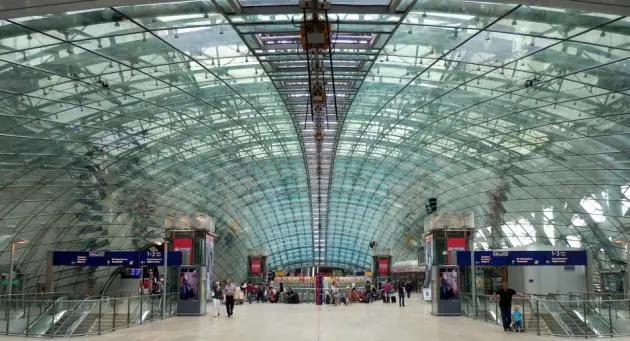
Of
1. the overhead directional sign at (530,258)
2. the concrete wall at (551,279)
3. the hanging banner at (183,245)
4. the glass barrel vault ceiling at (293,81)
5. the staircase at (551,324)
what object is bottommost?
the staircase at (551,324)

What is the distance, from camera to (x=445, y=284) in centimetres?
3181

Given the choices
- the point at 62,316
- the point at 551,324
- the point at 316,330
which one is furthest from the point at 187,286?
the point at 551,324

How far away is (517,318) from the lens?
2320 centimetres

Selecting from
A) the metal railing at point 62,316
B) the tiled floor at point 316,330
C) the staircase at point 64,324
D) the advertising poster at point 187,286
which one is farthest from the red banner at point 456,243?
the staircase at point 64,324

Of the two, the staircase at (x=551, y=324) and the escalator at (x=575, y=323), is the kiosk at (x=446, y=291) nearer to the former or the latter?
the staircase at (x=551, y=324)

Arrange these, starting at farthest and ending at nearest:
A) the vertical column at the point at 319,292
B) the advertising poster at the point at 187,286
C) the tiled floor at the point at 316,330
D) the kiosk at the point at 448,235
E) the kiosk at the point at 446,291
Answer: the vertical column at the point at 319,292
the kiosk at the point at 448,235
the advertising poster at the point at 187,286
the kiosk at the point at 446,291
the tiled floor at the point at 316,330

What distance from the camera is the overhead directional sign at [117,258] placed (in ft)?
106

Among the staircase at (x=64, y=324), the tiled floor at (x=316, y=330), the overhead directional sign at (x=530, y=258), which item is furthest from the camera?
the overhead directional sign at (x=530, y=258)

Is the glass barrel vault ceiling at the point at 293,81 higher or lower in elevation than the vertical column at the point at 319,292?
higher

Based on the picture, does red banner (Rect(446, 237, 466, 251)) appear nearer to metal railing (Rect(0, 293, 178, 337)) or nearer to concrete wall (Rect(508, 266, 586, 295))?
concrete wall (Rect(508, 266, 586, 295))

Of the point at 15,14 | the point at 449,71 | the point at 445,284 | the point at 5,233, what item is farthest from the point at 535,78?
the point at 5,233

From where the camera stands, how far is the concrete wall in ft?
144

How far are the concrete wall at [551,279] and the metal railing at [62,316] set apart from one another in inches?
1203

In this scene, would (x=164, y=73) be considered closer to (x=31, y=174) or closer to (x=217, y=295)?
(x=217, y=295)
